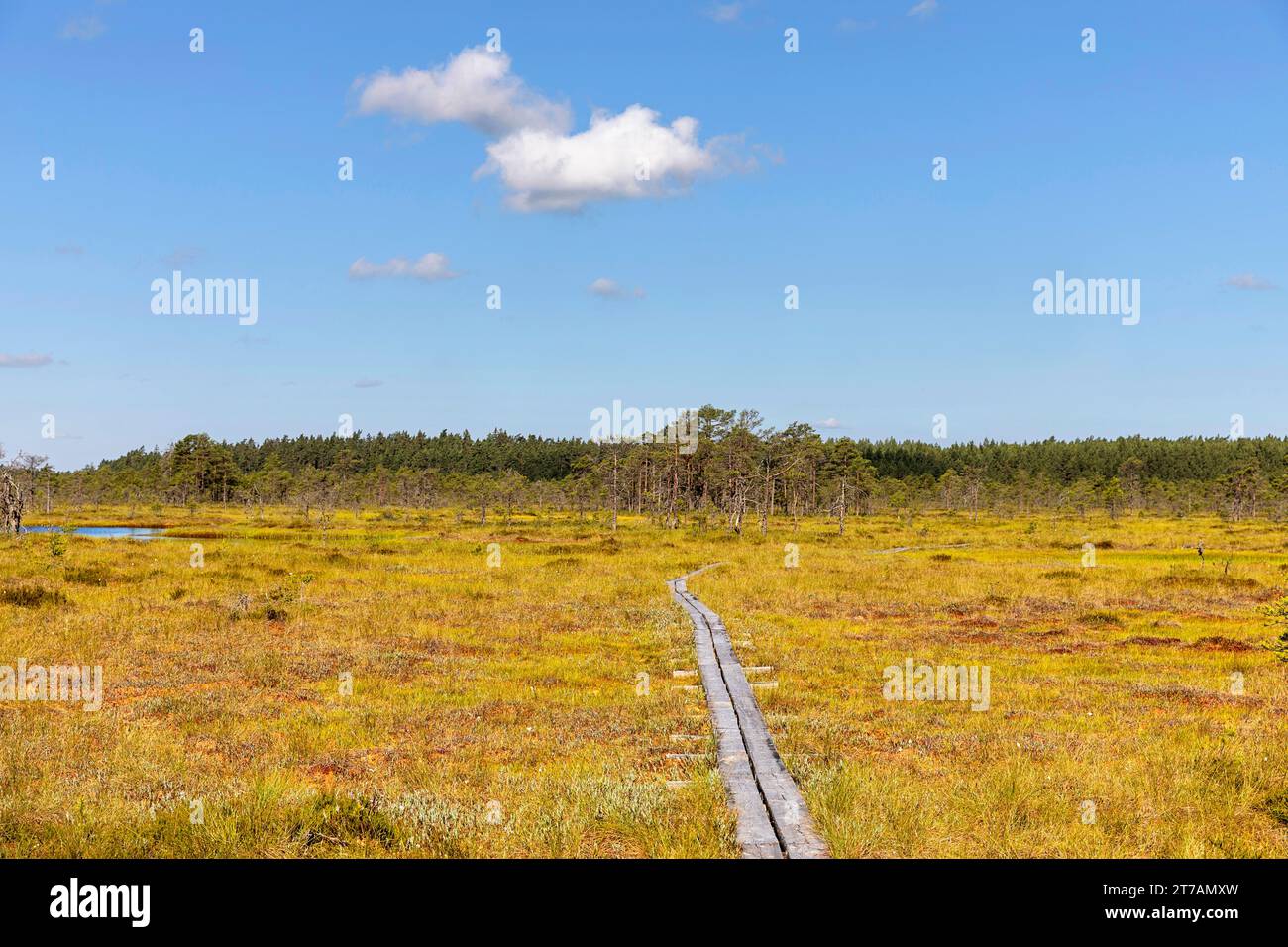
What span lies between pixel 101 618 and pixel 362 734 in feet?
47.5

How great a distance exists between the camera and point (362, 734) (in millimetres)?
11688

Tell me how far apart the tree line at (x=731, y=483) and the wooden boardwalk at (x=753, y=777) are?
2253 inches

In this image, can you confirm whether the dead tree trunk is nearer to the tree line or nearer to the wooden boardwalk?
the tree line

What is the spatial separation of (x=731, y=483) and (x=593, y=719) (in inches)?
2604

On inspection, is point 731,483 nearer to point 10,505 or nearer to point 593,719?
point 10,505

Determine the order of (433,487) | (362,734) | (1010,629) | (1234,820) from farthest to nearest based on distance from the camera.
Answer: (433,487) → (1010,629) → (362,734) → (1234,820)

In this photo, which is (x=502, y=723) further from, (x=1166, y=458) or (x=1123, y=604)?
(x=1166, y=458)

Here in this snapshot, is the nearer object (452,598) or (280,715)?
(280,715)

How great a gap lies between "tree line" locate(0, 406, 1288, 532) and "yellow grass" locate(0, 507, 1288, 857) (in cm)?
4643

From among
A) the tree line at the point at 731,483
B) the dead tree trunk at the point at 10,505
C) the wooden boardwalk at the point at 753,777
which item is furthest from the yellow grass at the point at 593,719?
the tree line at the point at 731,483

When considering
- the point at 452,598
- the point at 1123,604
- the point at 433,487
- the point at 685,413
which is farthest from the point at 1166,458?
the point at 452,598

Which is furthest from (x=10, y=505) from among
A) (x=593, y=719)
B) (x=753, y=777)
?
(x=753, y=777)

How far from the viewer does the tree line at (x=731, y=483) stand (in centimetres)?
8594
